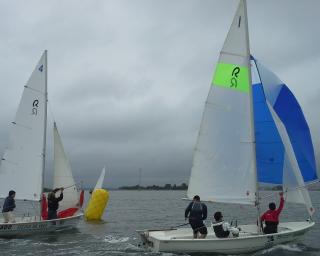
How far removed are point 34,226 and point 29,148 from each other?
381cm

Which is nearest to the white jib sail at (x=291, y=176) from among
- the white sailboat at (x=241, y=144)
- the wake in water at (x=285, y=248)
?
the white sailboat at (x=241, y=144)

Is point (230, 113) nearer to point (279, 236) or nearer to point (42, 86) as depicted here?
point (279, 236)

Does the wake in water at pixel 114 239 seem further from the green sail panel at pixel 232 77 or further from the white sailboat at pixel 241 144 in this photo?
the green sail panel at pixel 232 77

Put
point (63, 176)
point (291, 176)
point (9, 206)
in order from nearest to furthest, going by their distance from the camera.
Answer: point (291, 176), point (9, 206), point (63, 176)

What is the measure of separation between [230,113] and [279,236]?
4.52 m

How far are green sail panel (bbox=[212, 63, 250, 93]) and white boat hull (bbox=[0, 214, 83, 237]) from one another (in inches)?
393

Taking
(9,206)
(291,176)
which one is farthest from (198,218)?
(9,206)

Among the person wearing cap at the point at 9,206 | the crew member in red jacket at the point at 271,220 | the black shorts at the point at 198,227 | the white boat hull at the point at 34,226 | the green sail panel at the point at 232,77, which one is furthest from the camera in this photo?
the person wearing cap at the point at 9,206

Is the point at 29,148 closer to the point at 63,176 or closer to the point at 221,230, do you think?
the point at 63,176

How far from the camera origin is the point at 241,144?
51.3 feet

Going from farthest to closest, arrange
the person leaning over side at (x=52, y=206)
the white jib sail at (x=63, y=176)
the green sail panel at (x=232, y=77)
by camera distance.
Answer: the white jib sail at (x=63, y=176) < the person leaning over side at (x=52, y=206) < the green sail panel at (x=232, y=77)

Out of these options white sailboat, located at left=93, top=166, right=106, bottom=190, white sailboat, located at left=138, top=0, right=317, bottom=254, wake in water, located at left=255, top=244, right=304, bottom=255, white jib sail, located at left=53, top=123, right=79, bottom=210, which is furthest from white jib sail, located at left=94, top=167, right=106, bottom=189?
wake in water, located at left=255, top=244, right=304, bottom=255

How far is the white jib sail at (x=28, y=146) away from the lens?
20.8m

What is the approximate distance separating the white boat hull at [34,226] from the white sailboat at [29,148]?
0.06 m
